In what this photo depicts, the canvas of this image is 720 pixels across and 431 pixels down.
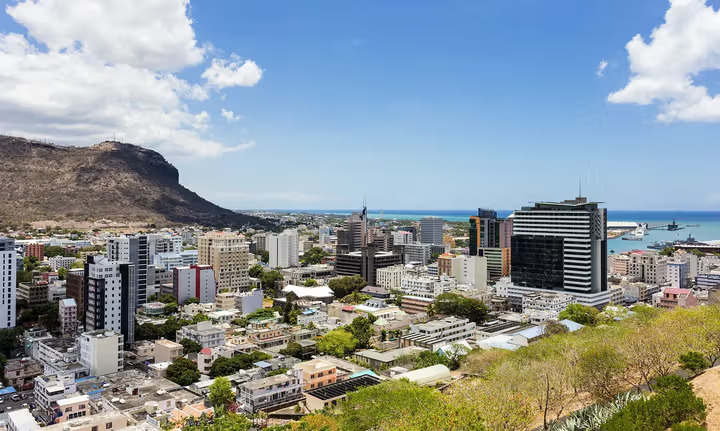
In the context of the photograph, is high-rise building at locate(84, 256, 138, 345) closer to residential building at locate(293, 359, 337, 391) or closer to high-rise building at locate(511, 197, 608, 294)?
residential building at locate(293, 359, 337, 391)

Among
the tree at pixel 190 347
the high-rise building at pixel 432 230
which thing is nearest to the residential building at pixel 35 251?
the tree at pixel 190 347

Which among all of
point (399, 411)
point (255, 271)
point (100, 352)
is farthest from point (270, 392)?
point (255, 271)

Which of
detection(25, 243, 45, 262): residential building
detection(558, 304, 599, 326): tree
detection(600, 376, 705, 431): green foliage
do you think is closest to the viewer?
detection(600, 376, 705, 431): green foliage

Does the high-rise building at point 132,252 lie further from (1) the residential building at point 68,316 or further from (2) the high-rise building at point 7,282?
(2) the high-rise building at point 7,282

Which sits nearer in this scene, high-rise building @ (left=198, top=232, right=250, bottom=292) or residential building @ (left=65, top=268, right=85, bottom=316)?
residential building @ (left=65, top=268, right=85, bottom=316)

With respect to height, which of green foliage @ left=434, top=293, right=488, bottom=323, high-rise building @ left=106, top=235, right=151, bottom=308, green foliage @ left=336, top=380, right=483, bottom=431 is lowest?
green foliage @ left=434, top=293, right=488, bottom=323

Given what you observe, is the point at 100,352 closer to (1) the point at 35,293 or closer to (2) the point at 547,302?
(1) the point at 35,293

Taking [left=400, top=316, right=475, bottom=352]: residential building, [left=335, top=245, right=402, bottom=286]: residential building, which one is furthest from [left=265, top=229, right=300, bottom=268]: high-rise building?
[left=400, top=316, right=475, bottom=352]: residential building
